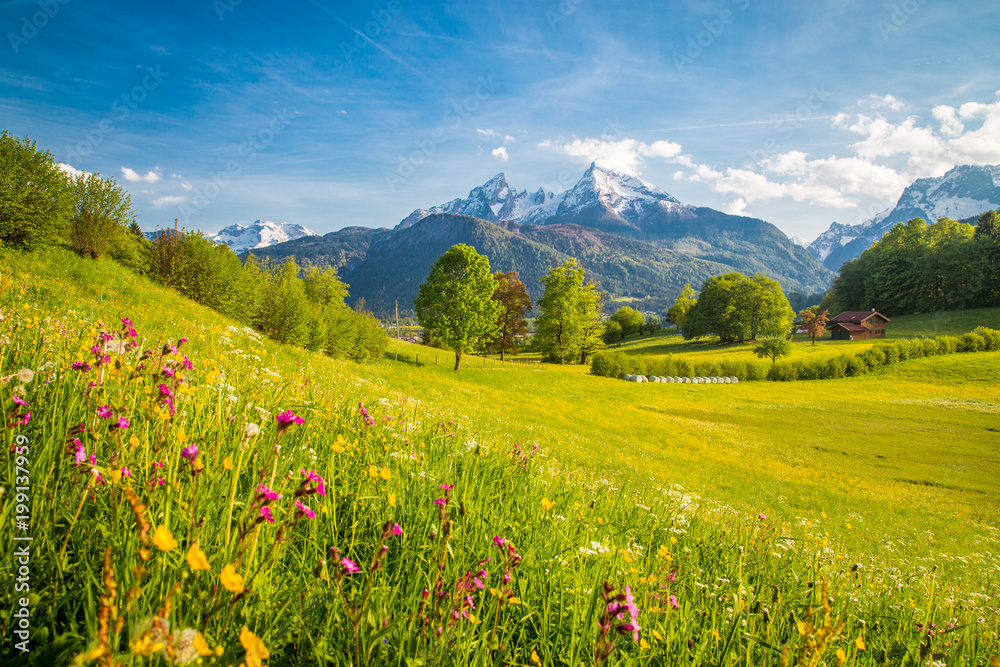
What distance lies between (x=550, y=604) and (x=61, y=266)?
23.2 meters

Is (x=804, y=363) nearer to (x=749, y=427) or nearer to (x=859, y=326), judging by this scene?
(x=749, y=427)

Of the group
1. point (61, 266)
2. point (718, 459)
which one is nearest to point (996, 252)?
point (718, 459)

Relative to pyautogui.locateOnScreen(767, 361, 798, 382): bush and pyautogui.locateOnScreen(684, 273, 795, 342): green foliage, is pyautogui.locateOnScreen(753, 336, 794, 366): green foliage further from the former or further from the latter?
pyautogui.locateOnScreen(684, 273, 795, 342): green foliage

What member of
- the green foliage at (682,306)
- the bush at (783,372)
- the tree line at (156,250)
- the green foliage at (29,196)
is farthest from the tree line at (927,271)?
the green foliage at (29,196)

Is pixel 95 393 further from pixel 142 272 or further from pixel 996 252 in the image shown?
pixel 996 252

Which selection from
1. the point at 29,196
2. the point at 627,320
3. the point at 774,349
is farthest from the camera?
the point at 627,320

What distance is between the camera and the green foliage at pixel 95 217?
21.4 metres

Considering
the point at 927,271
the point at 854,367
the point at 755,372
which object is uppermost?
the point at 927,271

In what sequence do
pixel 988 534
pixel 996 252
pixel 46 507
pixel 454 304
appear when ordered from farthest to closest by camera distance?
pixel 996 252, pixel 454 304, pixel 988 534, pixel 46 507

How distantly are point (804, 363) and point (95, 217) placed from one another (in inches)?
2615

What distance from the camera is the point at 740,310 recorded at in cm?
7981

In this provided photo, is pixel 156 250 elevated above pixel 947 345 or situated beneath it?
elevated above

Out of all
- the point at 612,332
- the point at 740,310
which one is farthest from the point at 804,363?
the point at 612,332

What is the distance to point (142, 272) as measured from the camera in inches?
1034
